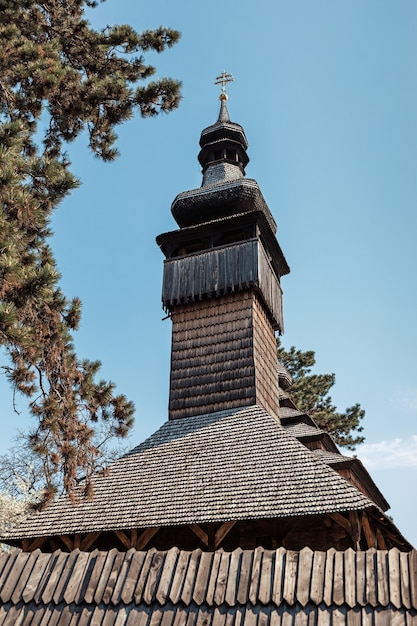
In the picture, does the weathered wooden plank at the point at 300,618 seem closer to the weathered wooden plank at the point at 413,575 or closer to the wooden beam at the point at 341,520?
the weathered wooden plank at the point at 413,575

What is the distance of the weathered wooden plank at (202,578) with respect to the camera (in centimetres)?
391

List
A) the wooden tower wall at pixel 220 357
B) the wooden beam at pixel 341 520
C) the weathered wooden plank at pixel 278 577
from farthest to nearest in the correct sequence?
the wooden tower wall at pixel 220 357 < the wooden beam at pixel 341 520 < the weathered wooden plank at pixel 278 577

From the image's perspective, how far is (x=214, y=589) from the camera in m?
3.93

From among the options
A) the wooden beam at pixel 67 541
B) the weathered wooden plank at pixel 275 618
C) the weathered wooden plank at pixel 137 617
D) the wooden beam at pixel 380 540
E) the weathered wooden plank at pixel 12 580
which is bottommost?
the weathered wooden plank at pixel 137 617

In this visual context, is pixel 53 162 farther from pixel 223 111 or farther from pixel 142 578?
pixel 223 111

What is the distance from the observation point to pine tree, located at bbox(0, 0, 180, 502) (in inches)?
238

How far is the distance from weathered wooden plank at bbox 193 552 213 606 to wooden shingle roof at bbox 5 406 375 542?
448cm

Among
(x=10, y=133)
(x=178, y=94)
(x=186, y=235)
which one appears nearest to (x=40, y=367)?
(x=10, y=133)

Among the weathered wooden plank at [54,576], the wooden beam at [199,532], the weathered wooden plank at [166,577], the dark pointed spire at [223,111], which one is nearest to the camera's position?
the weathered wooden plank at [166,577]

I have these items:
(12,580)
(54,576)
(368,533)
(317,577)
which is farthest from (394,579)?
(368,533)

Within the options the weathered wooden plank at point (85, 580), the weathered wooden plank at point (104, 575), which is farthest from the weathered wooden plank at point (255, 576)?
the weathered wooden plank at point (85, 580)

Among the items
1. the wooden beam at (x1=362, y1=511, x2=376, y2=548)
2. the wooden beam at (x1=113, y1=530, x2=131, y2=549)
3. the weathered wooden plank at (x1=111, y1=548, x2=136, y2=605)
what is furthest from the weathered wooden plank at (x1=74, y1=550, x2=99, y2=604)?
the wooden beam at (x1=362, y1=511, x2=376, y2=548)

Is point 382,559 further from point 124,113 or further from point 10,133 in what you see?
point 124,113

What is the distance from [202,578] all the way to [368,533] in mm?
6383
